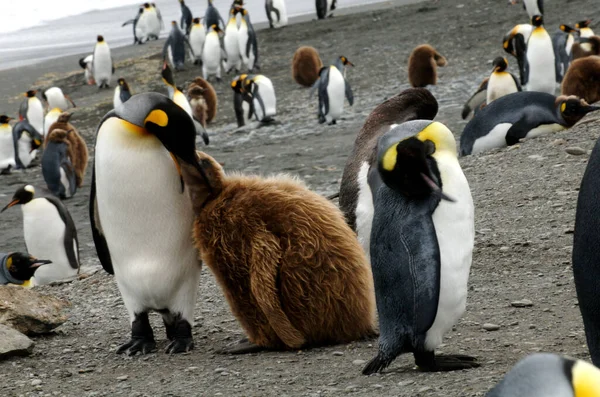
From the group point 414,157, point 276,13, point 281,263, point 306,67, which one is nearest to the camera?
point 414,157

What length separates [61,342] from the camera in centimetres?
444

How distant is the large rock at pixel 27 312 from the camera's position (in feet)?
14.4

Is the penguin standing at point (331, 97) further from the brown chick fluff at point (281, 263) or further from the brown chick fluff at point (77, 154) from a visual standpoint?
the brown chick fluff at point (281, 263)

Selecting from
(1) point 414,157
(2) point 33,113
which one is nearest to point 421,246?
(1) point 414,157

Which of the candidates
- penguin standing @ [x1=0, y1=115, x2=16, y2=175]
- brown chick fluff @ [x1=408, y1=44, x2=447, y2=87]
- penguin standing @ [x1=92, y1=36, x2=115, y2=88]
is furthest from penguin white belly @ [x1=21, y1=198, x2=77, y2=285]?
penguin standing @ [x1=92, y1=36, x2=115, y2=88]

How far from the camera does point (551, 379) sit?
1553 millimetres

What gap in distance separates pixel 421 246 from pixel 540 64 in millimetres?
9009

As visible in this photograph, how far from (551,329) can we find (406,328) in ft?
2.33

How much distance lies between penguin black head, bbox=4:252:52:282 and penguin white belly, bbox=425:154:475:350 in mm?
4676

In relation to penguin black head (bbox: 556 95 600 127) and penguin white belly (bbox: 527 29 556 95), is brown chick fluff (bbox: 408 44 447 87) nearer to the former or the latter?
penguin white belly (bbox: 527 29 556 95)

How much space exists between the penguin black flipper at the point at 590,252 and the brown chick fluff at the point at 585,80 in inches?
251

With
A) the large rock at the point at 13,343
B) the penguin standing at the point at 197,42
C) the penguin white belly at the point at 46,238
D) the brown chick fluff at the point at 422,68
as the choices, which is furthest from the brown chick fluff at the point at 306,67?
the large rock at the point at 13,343

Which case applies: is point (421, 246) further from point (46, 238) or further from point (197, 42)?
point (197, 42)

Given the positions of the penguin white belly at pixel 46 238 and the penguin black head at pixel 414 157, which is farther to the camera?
the penguin white belly at pixel 46 238
